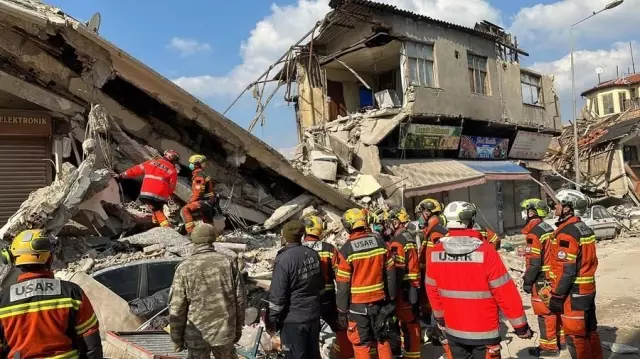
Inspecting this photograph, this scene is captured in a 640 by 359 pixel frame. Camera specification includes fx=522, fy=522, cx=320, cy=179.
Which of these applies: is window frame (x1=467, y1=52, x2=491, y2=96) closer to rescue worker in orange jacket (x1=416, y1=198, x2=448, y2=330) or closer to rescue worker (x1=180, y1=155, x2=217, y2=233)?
rescue worker (x1=180, y1=155, x2=217, y2=233)

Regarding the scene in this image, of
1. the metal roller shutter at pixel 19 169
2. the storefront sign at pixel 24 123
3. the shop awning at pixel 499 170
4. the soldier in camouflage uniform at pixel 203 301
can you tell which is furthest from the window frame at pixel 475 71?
the soldier in camouflage uniform at pixel 203 301

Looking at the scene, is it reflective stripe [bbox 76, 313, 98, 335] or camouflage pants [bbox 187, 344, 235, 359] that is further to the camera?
camouflage pants [bbox 187, 344, 235, 359]

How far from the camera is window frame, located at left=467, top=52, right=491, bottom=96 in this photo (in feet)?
61.7

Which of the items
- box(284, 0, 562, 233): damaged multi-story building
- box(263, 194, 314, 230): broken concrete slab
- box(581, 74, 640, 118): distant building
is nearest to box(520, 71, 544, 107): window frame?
box(284, 0, 562, 233): damaged multi-story building

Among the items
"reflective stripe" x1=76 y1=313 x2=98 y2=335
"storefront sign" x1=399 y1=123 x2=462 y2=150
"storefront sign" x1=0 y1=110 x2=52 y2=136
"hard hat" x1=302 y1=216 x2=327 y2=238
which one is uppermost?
"storefront sign" x1=399 y1=123 x2=462 y2=150

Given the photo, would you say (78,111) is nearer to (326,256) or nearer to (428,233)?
(326,256)

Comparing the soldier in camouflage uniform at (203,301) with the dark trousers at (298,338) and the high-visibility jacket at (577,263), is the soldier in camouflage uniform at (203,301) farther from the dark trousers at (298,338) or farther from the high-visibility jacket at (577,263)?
the high-visibility jacket at (577,263)

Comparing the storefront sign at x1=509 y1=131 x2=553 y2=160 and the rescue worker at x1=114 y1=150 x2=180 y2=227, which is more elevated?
the storefront sign at x1=509 y1=131 x2=553 y2=160

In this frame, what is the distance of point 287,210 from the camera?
11.2 m

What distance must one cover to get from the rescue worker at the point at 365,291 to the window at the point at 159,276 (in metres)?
2.19

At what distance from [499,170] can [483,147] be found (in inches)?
56.6

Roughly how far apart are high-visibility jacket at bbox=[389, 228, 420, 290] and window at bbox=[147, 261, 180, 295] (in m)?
2.57

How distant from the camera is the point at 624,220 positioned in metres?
20.6

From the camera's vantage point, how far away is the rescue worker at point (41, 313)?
9.65 feet
